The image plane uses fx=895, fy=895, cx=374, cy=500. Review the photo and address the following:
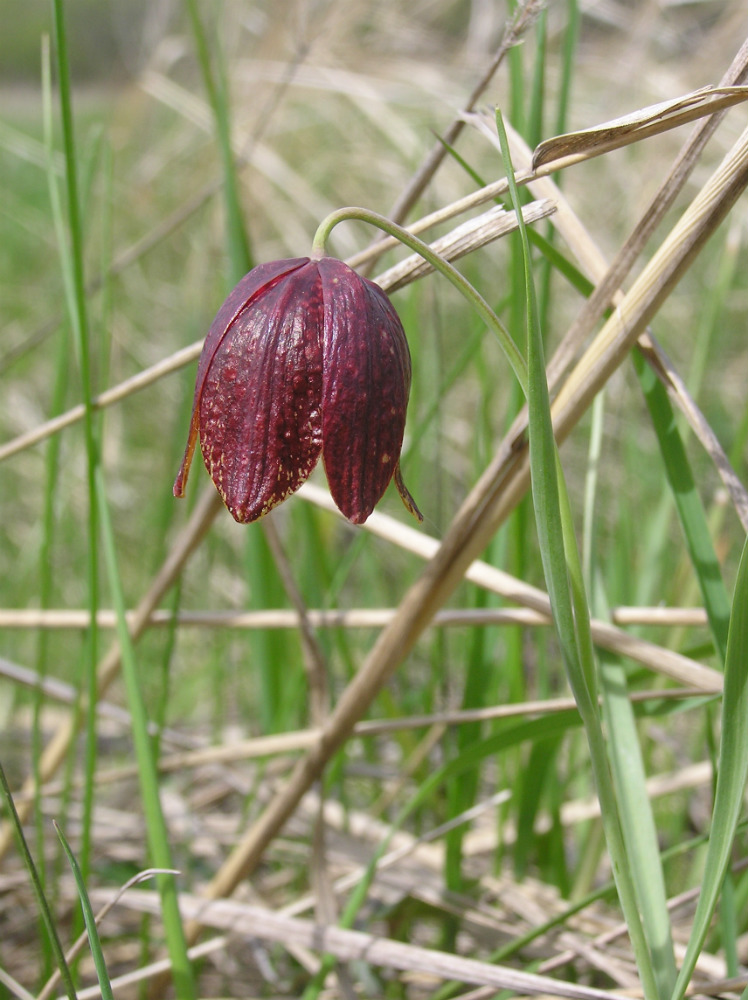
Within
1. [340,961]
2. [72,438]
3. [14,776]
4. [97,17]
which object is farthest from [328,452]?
A: [97,17]

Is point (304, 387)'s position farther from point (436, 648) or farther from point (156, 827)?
point (436, 648)

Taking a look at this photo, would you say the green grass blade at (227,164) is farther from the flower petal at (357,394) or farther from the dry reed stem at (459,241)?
the flower petal at (357,394)

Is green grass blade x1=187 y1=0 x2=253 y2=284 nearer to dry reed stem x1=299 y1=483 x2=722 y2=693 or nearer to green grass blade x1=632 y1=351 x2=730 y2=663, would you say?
dry reed stem x1=299 y1=483 x2=722 y2=693

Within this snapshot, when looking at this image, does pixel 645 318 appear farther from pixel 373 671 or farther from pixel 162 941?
pixel 162 941

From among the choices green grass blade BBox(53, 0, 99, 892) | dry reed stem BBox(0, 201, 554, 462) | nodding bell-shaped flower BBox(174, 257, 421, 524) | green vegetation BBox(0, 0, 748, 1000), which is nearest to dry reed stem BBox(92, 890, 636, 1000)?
green vegetation BBox(0, 0, 748, 1000)

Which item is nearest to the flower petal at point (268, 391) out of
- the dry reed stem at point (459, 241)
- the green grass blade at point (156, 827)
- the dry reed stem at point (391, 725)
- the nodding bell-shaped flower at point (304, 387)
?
the nodding bell-shaped flower at point (304, 387)

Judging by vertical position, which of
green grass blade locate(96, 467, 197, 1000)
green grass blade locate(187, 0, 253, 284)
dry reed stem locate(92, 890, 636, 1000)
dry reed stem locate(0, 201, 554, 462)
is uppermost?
green grass blade locate(187, 0, 253, 284)

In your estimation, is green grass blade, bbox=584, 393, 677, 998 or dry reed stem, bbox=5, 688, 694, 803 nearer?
green grass blade, bbox=584, 393, 677, 998
